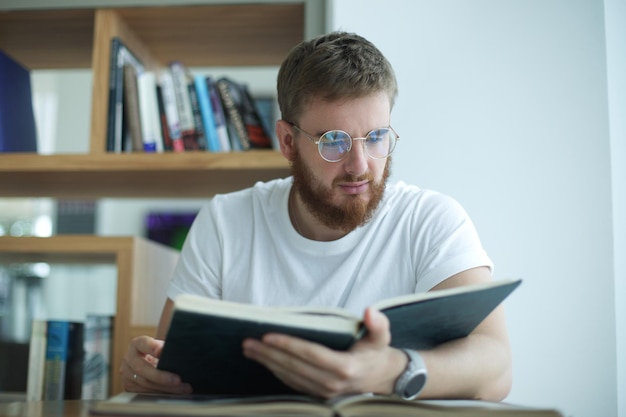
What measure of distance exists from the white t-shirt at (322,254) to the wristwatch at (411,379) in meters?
0.40

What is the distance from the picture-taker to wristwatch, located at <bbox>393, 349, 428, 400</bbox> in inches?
31.9

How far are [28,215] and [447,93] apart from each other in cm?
448

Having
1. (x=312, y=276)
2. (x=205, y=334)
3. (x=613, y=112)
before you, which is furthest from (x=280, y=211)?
(x=613, y=112)

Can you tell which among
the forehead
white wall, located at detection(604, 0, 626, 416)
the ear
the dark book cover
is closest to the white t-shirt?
the ear

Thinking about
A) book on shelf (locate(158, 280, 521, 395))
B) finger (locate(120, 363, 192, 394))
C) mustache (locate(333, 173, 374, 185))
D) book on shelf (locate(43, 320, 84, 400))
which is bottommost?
book on shelf (locate(43, 320, 84, 400))

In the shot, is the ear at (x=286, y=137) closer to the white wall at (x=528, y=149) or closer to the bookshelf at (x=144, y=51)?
the bookshelf at (x=144, y=51)

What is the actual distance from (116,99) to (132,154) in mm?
178

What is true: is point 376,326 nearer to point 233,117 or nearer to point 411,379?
point 411,379

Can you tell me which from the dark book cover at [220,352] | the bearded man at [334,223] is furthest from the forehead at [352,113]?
the dark book cover at [220,352]

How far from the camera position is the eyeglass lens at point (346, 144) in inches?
48.8

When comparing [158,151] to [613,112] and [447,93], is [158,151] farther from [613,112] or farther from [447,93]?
[613,112]

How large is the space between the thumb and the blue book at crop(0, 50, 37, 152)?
5.13ft

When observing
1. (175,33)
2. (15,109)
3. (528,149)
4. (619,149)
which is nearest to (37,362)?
(15,109)

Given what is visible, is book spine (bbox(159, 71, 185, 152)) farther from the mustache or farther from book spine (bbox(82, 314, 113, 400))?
the mustache
